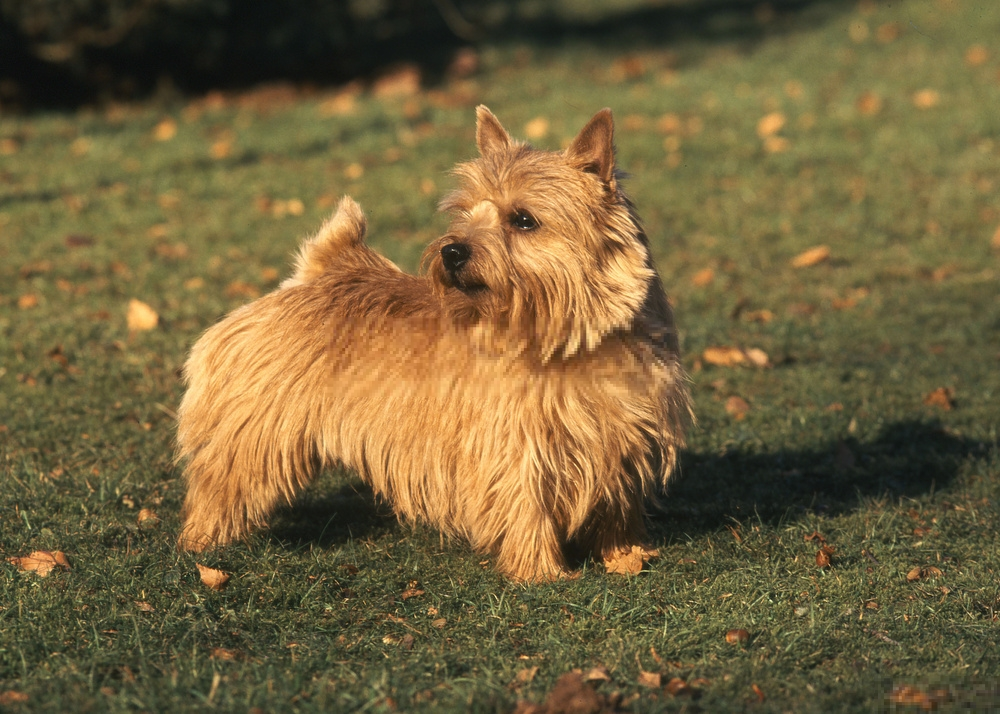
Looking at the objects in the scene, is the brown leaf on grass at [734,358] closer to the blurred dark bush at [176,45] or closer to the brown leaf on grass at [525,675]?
the brown leaf on grass at [525,675]

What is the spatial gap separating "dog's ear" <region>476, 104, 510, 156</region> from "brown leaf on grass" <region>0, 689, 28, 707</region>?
247 centimetres

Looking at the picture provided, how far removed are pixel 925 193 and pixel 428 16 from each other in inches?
375

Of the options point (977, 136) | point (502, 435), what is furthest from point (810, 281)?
point (502, 435)

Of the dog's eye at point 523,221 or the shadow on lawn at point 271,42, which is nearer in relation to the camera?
the dog's eye at point 523,221

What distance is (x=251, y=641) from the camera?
392cm

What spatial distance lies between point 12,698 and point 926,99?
11788 millimetres

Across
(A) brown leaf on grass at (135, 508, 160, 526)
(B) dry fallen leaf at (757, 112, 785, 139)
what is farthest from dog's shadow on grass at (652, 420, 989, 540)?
(B) dry fallen leaf at (757, 112, 785, 139)

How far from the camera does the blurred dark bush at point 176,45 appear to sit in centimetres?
1295

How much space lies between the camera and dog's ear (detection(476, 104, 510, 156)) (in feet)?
14.3

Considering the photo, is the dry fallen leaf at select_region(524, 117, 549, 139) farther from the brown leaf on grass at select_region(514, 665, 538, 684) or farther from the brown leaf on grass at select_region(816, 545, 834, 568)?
the brown leaf on grass at select_region(514, 665, 538, 684)

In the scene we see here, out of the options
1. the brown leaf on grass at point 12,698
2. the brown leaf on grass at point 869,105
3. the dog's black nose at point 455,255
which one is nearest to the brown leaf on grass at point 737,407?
the dog's black nose at point 455,255

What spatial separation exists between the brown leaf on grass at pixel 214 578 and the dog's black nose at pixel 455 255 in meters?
1.50

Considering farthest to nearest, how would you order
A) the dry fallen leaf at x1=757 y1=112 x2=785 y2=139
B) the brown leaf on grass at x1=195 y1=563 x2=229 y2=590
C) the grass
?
the dry fallen leaf at x1=757 y1=112 x2=785 y2=139
the brown leaf on grass at x1=195 y1=563 x2=229 y2=590
the grass

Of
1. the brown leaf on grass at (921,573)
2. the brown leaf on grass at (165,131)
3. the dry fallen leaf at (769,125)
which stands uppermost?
the brown leaf on grass at (165,131)
